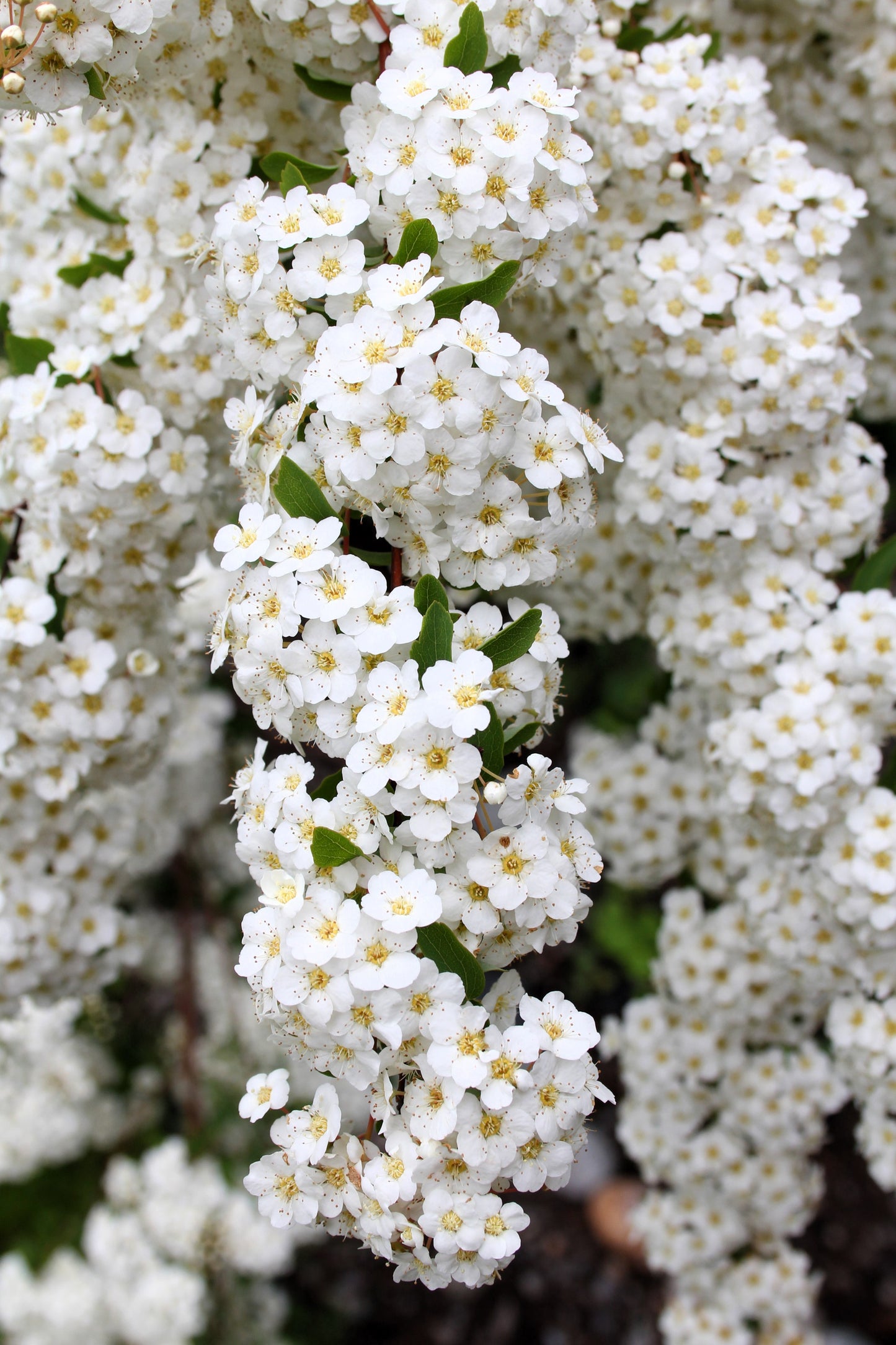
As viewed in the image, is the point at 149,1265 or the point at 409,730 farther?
the point at 149,1265

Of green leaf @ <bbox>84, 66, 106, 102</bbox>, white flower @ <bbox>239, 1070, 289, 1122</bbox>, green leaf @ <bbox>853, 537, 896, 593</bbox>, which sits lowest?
white flower @ <bbox>239, 1070, 289, 1122</bbox>

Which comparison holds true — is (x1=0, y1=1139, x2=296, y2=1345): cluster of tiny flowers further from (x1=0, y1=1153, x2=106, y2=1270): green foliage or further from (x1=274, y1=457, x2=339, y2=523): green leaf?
(x1=274, y1=457, x2=339, y2=523): green leaf

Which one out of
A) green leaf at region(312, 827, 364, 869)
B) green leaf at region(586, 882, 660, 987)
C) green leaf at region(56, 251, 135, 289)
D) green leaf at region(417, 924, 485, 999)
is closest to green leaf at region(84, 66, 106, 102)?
green leaf at region(56, 251, 135, 289)

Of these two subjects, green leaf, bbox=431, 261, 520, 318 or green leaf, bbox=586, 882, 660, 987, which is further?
green leaf, bbox=586, 882, 660, 987

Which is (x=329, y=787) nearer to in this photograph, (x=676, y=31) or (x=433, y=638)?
(x=433, y=638)

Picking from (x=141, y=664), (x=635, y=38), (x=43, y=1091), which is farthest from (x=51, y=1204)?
(x=635, y=38)

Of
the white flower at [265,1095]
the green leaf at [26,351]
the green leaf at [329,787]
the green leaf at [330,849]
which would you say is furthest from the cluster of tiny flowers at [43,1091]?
the green leaf at [330,849]
